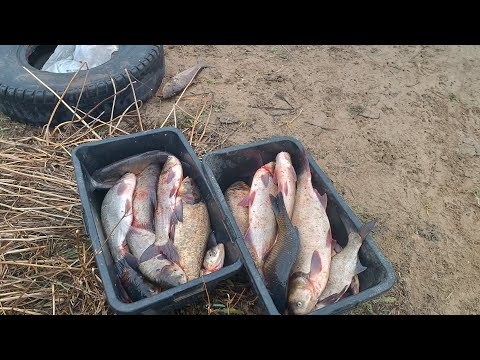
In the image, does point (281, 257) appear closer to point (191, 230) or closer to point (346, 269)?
point (346, 269)

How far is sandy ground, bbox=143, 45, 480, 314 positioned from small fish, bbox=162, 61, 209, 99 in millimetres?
87

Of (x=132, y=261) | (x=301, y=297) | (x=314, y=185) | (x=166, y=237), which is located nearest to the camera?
(x=301, y=297)

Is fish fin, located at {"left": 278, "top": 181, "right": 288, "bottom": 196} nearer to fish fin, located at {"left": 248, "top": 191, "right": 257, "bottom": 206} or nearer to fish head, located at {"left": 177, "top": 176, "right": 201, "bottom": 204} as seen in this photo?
fish fin, located at {"left": 248, "top": 191, "right": 257, "bottom": 206}

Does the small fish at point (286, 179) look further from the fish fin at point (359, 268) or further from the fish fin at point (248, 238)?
the fish fin at point (359, 268)

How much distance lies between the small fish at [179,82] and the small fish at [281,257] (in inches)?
82.1

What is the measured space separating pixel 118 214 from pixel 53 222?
2.09 ft

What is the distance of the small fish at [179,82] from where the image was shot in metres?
4.19

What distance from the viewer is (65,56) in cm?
430

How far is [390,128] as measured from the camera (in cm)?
405

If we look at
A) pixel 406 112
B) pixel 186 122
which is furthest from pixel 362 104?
pixel 186 122

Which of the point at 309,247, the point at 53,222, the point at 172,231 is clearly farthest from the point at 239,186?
the point at 53,222

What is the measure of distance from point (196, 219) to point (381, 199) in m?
1.63

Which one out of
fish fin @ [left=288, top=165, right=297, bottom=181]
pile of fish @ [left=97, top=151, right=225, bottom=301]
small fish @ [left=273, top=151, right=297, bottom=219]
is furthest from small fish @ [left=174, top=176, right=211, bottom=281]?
fish fin @ [left=288, top=165, right=297, bottom=181]

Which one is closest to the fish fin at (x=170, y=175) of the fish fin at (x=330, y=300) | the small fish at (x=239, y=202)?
the small fish at (x=239, y=202)
